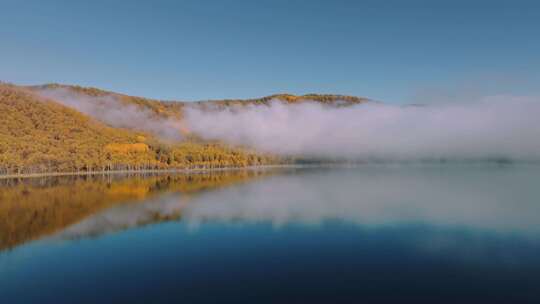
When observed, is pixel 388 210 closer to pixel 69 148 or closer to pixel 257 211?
pixel 257 211

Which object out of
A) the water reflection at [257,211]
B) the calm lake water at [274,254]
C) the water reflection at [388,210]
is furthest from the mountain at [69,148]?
the water reflection at [388,210]

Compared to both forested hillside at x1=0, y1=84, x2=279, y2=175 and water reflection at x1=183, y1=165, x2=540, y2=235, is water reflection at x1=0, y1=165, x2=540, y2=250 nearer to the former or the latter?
water reflection at x1=183, y1=165, x2=540, y2=235

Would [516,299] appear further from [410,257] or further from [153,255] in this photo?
[153,255]

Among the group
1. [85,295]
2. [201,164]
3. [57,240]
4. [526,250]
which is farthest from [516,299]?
[201,164]

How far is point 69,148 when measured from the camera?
402 feet

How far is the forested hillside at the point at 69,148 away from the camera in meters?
104

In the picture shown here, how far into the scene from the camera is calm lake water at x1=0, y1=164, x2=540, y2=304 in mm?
14078

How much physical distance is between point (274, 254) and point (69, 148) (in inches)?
5064

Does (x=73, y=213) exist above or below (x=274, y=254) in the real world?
below

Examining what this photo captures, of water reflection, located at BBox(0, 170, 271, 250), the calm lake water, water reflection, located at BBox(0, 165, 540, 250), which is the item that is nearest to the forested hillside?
water reflection, located at BBox(0, 170, 271, 250)

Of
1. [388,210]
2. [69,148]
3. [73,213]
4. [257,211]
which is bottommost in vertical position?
[257,211]

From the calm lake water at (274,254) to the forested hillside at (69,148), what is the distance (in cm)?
8076

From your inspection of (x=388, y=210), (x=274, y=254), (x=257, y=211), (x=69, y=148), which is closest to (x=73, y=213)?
(x=257, y=211)

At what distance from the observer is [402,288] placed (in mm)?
14336
